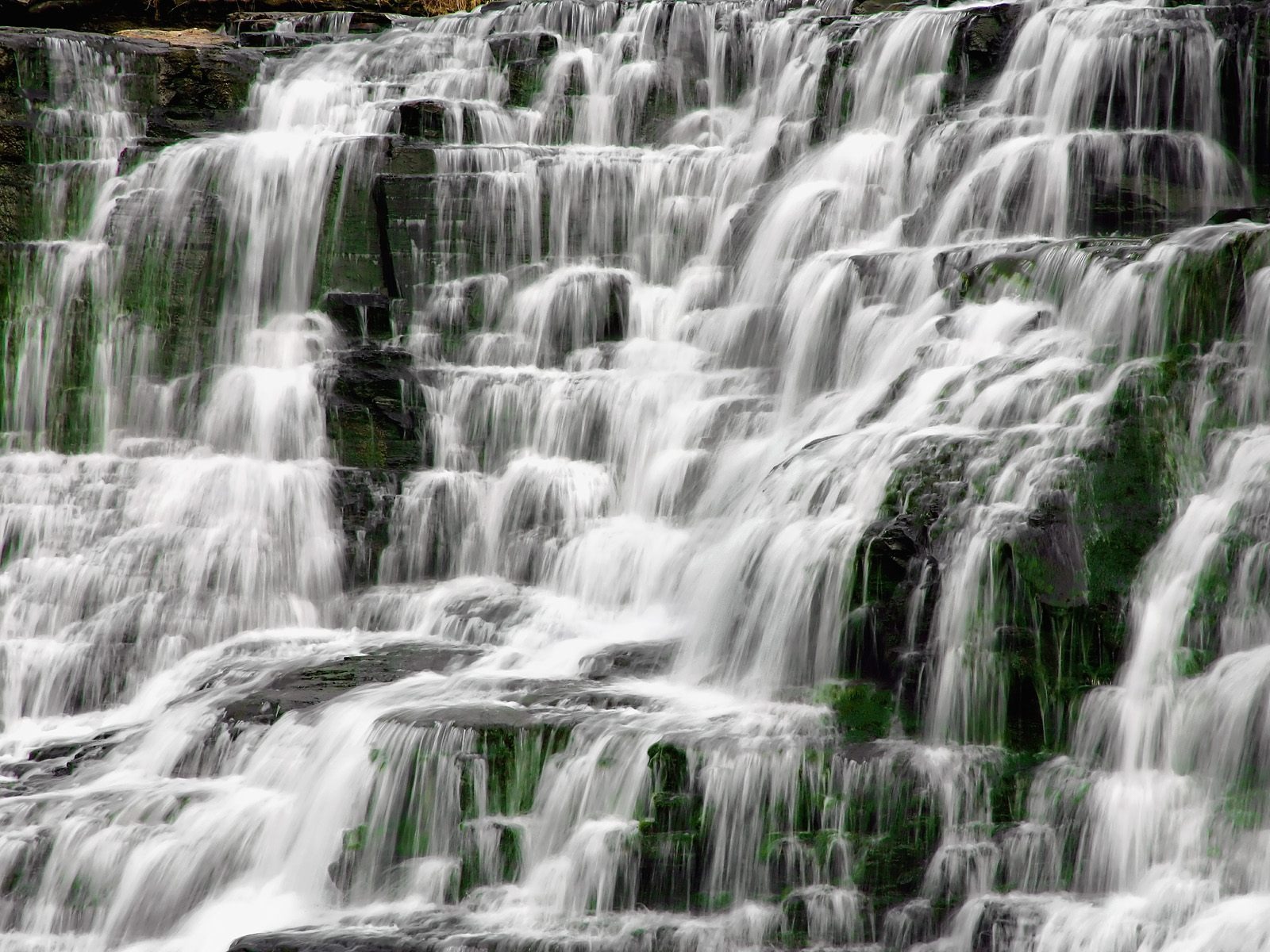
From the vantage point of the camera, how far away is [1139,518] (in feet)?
31.6

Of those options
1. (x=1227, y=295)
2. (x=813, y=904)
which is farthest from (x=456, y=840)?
(x=1227, y=295)

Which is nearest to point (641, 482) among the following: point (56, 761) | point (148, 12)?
point (56, 761)

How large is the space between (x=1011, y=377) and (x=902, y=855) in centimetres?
420

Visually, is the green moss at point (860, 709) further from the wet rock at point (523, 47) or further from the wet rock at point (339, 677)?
the wet rock at point (523, 47)

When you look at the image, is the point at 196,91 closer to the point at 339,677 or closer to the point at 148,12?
the point at 148,12

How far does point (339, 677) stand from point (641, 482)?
3.98 meters

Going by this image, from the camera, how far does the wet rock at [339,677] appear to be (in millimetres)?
11109

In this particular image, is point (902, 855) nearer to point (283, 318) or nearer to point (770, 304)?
point (770, 304)

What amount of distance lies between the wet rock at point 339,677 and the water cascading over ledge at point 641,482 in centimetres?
7

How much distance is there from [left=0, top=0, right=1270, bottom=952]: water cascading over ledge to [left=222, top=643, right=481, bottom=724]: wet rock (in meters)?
0.07

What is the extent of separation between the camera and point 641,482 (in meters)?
14.4

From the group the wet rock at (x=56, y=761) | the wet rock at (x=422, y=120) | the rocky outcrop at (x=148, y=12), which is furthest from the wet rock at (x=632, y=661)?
the rocky outcrop at (x=148, y=12)

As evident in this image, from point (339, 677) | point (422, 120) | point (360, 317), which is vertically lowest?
point (339, 677)

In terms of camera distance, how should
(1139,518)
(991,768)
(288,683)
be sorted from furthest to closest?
(288,683) → (1139,518) → (991,768)
